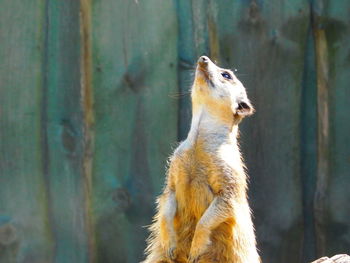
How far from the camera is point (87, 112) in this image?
8547 millimetres

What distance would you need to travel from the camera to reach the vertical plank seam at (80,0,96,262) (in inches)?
335

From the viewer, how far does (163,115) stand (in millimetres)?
8617

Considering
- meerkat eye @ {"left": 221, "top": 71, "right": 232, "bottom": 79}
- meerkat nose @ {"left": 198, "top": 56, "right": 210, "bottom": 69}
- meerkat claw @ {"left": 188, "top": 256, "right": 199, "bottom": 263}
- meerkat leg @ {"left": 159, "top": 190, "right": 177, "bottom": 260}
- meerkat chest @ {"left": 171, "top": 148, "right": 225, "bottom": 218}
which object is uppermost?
meerkat nose @ {"left": 198, "top": 56, "right": 210, "bottom": 69}

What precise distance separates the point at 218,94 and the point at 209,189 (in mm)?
637

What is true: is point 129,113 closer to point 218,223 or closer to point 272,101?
point 272,101

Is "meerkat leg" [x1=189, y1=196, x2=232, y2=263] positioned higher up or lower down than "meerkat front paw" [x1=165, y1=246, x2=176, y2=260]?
higher up

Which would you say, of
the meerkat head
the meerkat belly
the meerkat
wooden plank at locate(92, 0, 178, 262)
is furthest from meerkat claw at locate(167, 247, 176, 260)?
wooden plank at locate(92, 0, 178, 262)

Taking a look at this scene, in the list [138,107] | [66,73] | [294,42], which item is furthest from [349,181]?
[66,73]

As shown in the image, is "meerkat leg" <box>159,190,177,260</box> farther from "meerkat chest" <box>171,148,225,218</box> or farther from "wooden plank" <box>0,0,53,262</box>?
"wooden plank" <box>0,0,53,262</box>

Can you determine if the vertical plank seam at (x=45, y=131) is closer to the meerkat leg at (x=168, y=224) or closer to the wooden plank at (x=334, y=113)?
the meerkat leg at (x=168, y=224)

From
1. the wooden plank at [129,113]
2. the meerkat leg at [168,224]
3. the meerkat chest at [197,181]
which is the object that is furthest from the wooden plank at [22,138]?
the meerkat chest at [197,181]

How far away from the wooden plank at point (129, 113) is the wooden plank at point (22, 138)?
399 millimetres

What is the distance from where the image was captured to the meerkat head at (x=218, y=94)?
25.4ft

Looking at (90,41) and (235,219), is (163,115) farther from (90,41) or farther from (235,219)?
(235,219)
